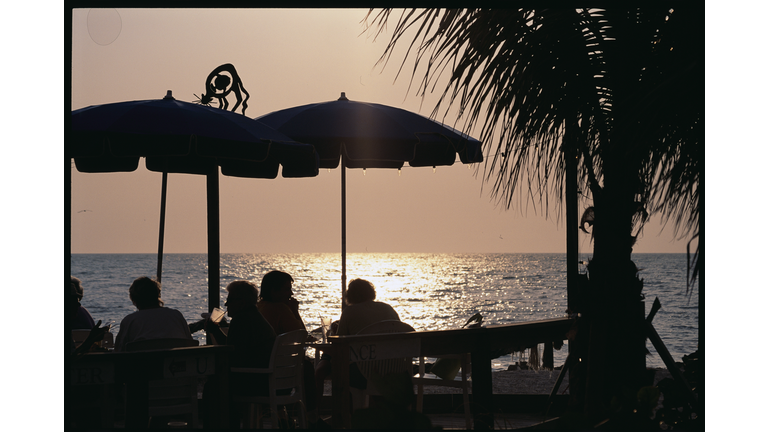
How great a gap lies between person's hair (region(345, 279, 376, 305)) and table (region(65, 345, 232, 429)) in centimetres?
125

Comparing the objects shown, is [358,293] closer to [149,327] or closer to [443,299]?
[149,327]

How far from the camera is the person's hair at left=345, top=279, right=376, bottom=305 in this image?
4551mm

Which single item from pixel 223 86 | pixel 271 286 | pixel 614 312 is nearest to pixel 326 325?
pixel 271 286

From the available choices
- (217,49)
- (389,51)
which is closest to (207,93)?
(217,49)

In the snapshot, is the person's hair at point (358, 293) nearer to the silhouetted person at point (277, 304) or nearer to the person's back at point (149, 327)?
the silhouetted person at point (277, 304)

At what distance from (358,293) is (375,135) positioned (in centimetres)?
149

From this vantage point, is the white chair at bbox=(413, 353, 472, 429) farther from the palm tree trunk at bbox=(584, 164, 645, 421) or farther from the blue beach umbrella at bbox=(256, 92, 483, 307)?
the blue beach umbrella at bbox=(256, 92, 483, 307)

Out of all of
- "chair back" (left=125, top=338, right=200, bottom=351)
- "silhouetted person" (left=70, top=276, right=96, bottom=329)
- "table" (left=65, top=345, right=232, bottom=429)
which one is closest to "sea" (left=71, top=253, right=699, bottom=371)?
"silhouetted person" (left=70, top=276, right=96, bottom=329)

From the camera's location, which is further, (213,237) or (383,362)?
(213,237)

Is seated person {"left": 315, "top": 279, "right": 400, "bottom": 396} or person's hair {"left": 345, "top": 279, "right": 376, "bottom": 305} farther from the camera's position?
person's hair {"left": 345, "top": 279, "right": 376, "bottom": 305}

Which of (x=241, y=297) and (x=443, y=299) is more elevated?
(x=241, y=297)

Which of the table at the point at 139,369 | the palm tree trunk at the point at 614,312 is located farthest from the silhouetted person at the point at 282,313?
the palm tree trunk at the point at 614,312

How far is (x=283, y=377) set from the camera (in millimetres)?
4066

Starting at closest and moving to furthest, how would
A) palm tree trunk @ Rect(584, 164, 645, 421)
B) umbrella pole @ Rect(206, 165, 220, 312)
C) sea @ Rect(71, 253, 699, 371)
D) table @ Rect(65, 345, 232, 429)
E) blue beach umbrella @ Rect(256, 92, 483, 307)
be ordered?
table @ Rect(65, 345, 232, 429) < palm tree trunk @ Rect(584, 164, 645, 421) < blue beach umbrella @ Rect(256, 92, 483, 307) < umbrella pole @ Rect(206, 165, 220, 312) < sea @ Rect(71, 253, 699, 371)
